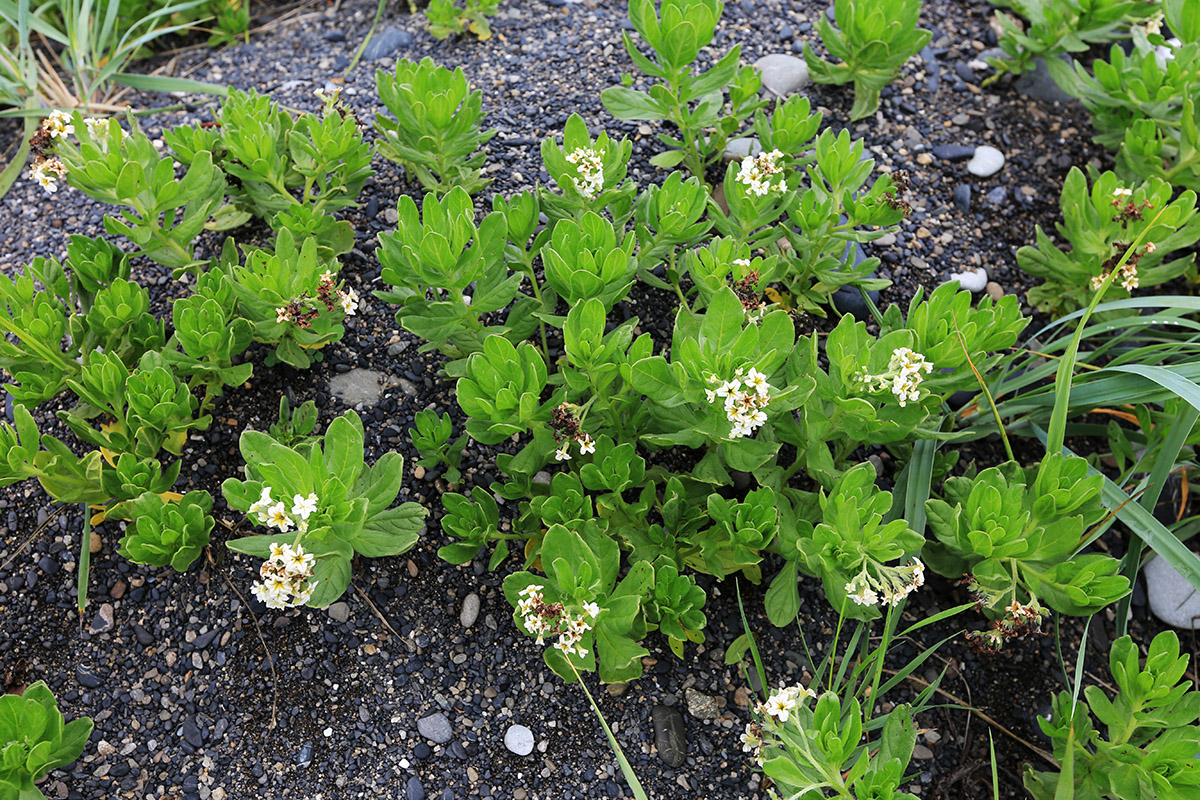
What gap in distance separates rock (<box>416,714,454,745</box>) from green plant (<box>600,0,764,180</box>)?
80.7 inches

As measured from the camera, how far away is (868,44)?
10.7ft

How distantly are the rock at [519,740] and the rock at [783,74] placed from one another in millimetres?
2659

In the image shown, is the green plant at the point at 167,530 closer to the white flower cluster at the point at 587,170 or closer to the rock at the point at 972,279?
the white flower cluster at the point at 587,170

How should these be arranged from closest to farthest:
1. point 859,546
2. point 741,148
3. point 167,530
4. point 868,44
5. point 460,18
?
point 859,546 → point 167,530 → point 868,44 → point 741,148 → point 460,18

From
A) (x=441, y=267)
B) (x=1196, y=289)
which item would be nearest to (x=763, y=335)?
(x=441, y=267)

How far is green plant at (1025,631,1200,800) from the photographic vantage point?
7.20ft

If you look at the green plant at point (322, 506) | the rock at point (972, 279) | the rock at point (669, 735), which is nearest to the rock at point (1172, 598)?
the rock at point (972, 279)

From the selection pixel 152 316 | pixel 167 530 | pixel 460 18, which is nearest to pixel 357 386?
pixel 152 316

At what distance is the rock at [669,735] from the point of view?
256cm

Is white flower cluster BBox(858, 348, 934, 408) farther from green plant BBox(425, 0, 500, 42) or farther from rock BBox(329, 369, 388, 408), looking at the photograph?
green plant BBox(425, 0, 500, 42)

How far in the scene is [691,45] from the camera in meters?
2.94

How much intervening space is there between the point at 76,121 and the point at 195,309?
2.40 ft

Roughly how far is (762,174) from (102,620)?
2.47m

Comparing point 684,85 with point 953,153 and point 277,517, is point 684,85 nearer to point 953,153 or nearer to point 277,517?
point 953,153
